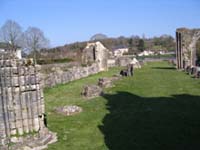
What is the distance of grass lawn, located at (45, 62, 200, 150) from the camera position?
30.7 ft

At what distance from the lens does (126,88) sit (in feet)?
67.8

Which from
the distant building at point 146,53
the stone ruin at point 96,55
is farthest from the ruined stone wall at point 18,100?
the distant building at point 146,53

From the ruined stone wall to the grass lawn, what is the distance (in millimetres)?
1165

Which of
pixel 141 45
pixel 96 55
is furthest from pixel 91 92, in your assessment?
pixel 141 45

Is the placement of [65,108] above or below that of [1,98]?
below

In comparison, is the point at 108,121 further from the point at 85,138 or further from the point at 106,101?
the point at 106,101

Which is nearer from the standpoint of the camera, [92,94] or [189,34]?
[92,94]

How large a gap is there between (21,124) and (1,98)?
1071mm

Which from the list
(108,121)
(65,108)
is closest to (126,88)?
(65,108)

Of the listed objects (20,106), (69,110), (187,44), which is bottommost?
(69,110)

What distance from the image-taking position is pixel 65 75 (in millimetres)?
26453

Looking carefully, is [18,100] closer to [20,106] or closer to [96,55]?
[20,106]

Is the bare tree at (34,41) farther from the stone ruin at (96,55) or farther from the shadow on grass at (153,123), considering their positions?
the shadow on grass at (153,123)

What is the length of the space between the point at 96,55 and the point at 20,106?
2974 cm
